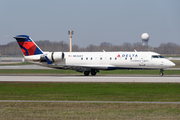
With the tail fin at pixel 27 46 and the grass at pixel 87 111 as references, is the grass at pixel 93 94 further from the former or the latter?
the tail fin at pixel 27 46

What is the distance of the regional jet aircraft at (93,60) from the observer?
3912 cm

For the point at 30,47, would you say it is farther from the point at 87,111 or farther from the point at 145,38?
the point at 145,38

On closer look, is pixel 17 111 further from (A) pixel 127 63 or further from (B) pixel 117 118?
(A) pixel 127 63

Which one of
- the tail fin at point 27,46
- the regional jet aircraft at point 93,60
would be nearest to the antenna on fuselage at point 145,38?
the regional jet aircraft at point 93,60

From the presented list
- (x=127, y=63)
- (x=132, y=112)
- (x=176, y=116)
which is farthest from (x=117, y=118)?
(x=127, y=63)

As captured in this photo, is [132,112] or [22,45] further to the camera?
[22,45]

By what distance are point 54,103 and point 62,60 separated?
24641 millimetres

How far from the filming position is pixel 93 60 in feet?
132

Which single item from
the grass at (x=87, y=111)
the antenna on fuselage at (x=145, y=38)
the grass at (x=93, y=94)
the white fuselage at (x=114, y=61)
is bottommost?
the grass at (x=93, y=94)

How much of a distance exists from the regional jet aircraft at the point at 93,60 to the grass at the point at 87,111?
23.7 m

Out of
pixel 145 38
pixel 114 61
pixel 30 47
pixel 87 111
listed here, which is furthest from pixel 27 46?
pixel 145 38

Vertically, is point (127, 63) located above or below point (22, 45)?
below

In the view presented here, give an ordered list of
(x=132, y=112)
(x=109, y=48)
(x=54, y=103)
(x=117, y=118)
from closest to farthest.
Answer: (x=117, y=118) < (x=132, y=112) < (x=54, y=103) < (x=109, y=48)

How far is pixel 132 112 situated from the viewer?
13.7m
